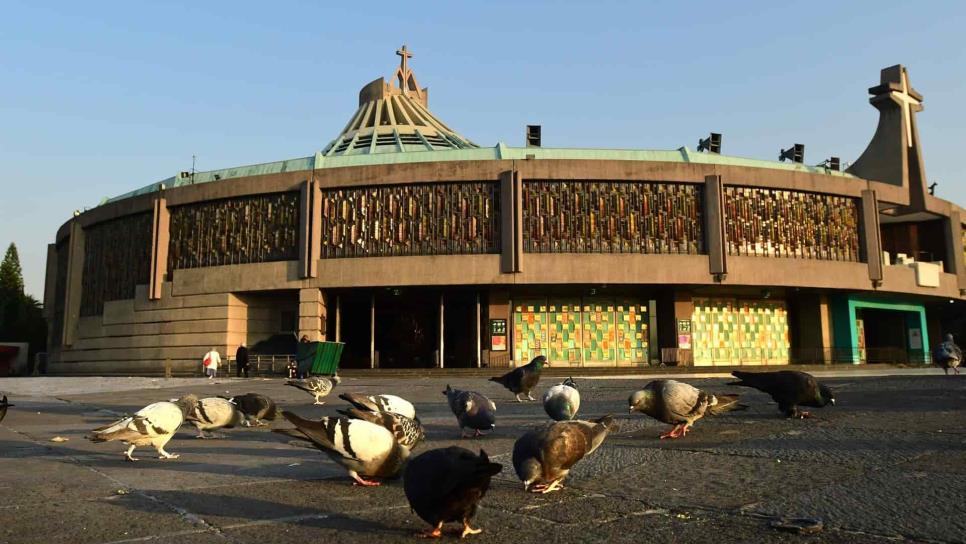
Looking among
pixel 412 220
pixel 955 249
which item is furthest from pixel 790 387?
pixel 955 249

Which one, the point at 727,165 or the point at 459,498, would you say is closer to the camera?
the point at 459,498

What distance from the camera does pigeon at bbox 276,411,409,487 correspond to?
4941mm

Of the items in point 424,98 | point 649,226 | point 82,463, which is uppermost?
point 424,98

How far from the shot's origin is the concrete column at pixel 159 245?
37750 mm

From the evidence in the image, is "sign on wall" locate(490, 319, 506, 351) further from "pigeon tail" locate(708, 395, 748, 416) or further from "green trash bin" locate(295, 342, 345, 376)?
"pigeon tail" locate(708, 395, 748, 416)

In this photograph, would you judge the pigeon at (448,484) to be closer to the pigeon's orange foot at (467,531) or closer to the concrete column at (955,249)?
the pigeon's orange foot at (467,531)

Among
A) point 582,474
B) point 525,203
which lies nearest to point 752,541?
point 582,474

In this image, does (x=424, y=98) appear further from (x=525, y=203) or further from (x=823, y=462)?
(x=823, y=462)

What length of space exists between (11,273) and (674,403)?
4040 inches

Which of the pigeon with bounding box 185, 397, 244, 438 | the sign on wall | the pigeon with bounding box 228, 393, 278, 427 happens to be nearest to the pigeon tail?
the pigeon with bounding box 185, 397, 244, 438

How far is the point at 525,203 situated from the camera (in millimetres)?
34562

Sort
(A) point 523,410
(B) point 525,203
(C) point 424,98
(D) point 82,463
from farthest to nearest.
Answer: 1. (C) point 424,98
2. (B) point 525,203
3. (A) point 523,410
4. (D) point 82,463

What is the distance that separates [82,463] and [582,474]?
508 cm

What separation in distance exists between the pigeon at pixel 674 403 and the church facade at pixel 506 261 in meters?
25.6
